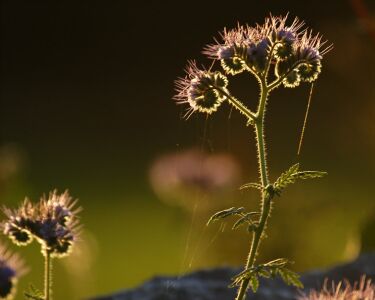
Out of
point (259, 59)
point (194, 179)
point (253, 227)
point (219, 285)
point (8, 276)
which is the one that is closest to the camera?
point (253, 227)

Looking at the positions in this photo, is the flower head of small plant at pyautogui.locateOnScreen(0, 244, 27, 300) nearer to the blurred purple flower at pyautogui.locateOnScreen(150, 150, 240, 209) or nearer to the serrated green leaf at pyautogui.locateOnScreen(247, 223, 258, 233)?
the serrated green leaf at pyautogui.locateOnScreen(247, 223, 258, 233)

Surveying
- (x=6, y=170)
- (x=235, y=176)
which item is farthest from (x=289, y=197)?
(x=6, y=170)

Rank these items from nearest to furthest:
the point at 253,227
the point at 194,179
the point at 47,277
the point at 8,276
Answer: the point at 253,227
the point at 47,277
the point at 8,276
the point at 194,179

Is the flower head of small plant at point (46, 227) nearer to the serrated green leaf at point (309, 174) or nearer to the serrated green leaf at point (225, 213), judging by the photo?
the serrated green leaf at point (225, 213)

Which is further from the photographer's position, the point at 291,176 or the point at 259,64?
the point at 259,64

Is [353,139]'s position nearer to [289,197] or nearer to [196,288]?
[289,197]

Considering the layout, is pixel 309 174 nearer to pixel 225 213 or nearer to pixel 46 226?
pixel 225 213

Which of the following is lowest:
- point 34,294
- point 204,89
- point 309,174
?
point 34,294

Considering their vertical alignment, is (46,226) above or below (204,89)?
below

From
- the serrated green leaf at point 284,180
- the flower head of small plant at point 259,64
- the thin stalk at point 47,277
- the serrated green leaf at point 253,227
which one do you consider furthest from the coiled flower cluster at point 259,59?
A: the thin stalk at point 47,277

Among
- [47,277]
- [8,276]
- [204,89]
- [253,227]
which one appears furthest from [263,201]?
[8,276]
